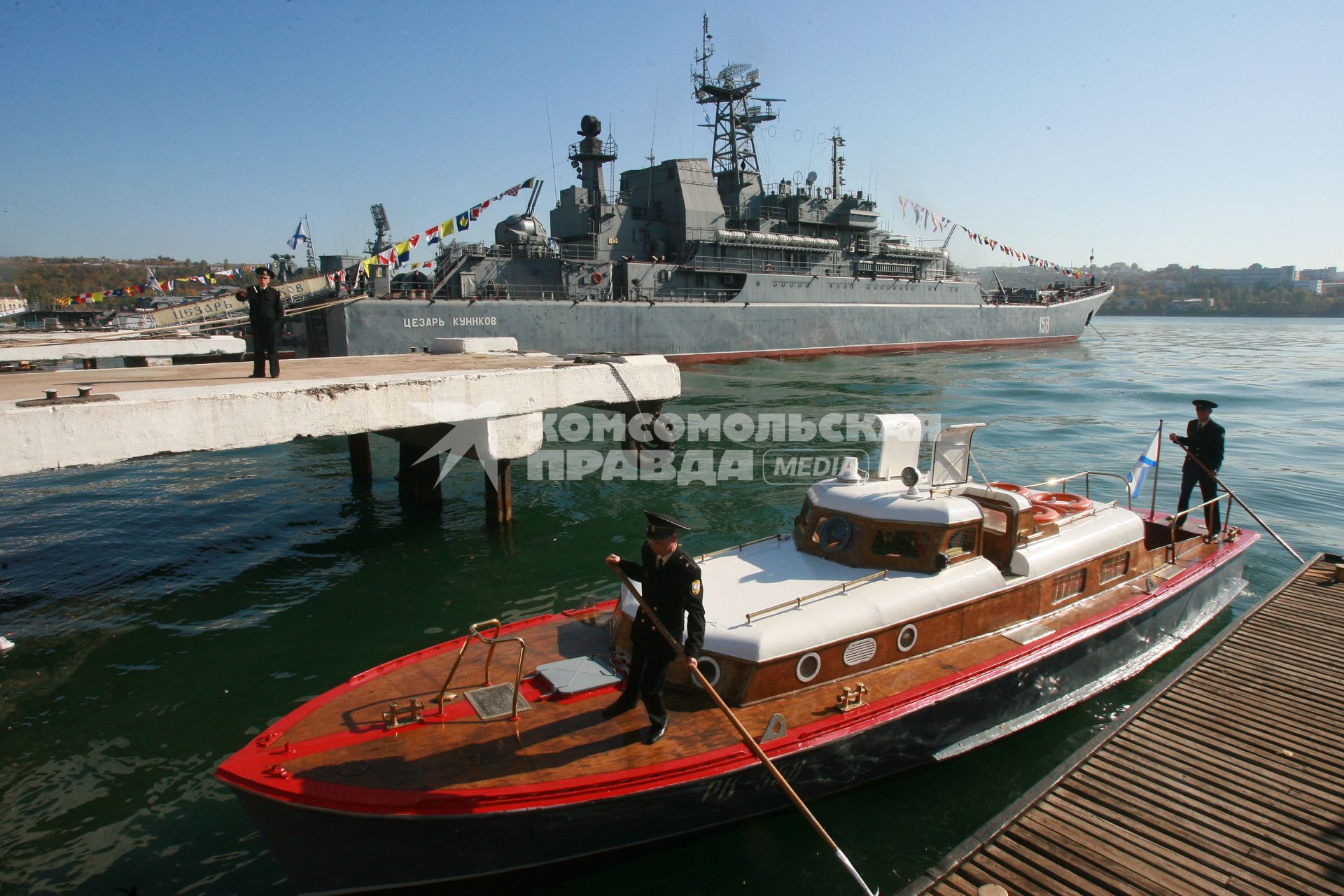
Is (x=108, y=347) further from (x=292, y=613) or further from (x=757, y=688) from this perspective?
(x=757, y=688)

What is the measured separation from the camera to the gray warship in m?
33.5

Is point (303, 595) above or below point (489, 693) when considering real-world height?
below

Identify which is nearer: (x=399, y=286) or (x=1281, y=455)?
(x=1281, y=455)

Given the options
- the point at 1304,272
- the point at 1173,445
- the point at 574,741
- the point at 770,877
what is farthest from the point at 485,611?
the point at 1304,272

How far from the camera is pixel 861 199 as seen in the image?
162 feet

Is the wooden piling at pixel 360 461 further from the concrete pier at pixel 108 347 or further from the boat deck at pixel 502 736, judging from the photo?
the boat deck at pixel 502 736

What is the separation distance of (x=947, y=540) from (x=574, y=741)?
4.12m

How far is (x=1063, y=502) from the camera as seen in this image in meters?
9.56

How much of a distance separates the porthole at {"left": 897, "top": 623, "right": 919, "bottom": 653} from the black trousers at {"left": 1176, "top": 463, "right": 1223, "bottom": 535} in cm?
590

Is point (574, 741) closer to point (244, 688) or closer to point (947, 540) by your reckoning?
point (947, 540)

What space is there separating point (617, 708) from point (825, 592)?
2.19 metres

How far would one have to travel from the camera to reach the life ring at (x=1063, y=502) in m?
9.31

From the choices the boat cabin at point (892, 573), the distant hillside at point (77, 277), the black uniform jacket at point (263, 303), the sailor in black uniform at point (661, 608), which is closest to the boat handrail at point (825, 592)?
the boat cabin at point (892, 573)

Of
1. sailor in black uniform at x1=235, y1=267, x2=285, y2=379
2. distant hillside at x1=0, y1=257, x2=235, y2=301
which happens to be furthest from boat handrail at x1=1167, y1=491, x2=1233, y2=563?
distant hillside at x1=0, y1=257, x2=235, y2=301
